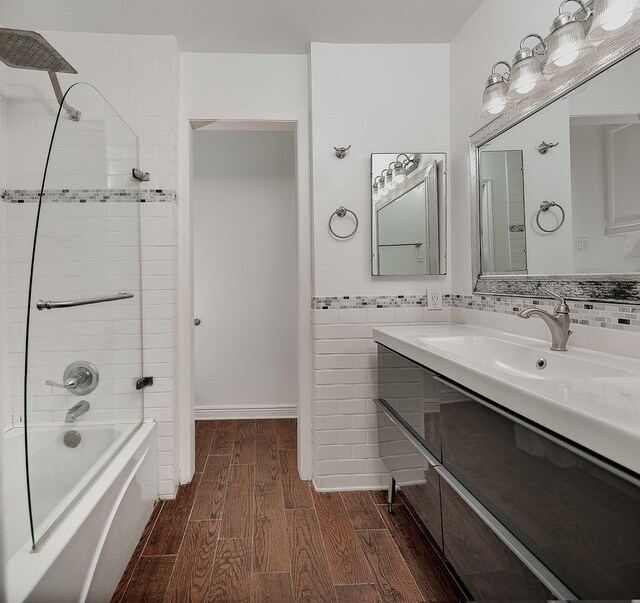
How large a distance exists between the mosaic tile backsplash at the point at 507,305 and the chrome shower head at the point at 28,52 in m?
1.56

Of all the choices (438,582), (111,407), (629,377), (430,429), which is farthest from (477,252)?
(111,407)

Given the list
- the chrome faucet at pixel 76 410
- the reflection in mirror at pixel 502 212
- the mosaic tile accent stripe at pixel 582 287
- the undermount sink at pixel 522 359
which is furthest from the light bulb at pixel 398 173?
the chrome faucet at pixel 76 410

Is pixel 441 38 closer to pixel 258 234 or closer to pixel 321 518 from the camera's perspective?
pixel 258 234

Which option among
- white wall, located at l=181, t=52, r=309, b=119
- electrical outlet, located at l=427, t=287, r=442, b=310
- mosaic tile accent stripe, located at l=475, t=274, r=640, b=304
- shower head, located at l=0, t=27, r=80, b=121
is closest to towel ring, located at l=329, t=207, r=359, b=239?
electrical outlet, located at l=427, t=287, r=442, b=310

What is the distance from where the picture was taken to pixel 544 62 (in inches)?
62.8

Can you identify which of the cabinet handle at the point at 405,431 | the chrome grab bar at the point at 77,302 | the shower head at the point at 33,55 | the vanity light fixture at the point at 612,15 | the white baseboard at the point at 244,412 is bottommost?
the white baseboard at the point at 244,412

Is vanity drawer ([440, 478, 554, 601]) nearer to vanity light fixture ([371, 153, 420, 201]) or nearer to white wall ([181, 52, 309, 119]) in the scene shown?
vanity light fixture ([371, 153, 420, 201])

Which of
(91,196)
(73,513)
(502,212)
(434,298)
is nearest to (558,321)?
(502,212)

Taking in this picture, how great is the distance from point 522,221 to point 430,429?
97 centimetres

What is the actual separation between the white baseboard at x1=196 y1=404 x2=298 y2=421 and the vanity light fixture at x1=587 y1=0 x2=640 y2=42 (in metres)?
3.14

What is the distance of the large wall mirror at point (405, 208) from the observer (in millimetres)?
2447

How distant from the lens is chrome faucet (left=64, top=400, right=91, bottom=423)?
5.25 ft

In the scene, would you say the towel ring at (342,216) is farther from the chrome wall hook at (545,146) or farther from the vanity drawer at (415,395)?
the chrome wall hook at (545,146)

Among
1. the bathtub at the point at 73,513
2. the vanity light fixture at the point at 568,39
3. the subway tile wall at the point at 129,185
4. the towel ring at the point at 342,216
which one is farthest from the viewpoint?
the towel ring at the point at 342,216
